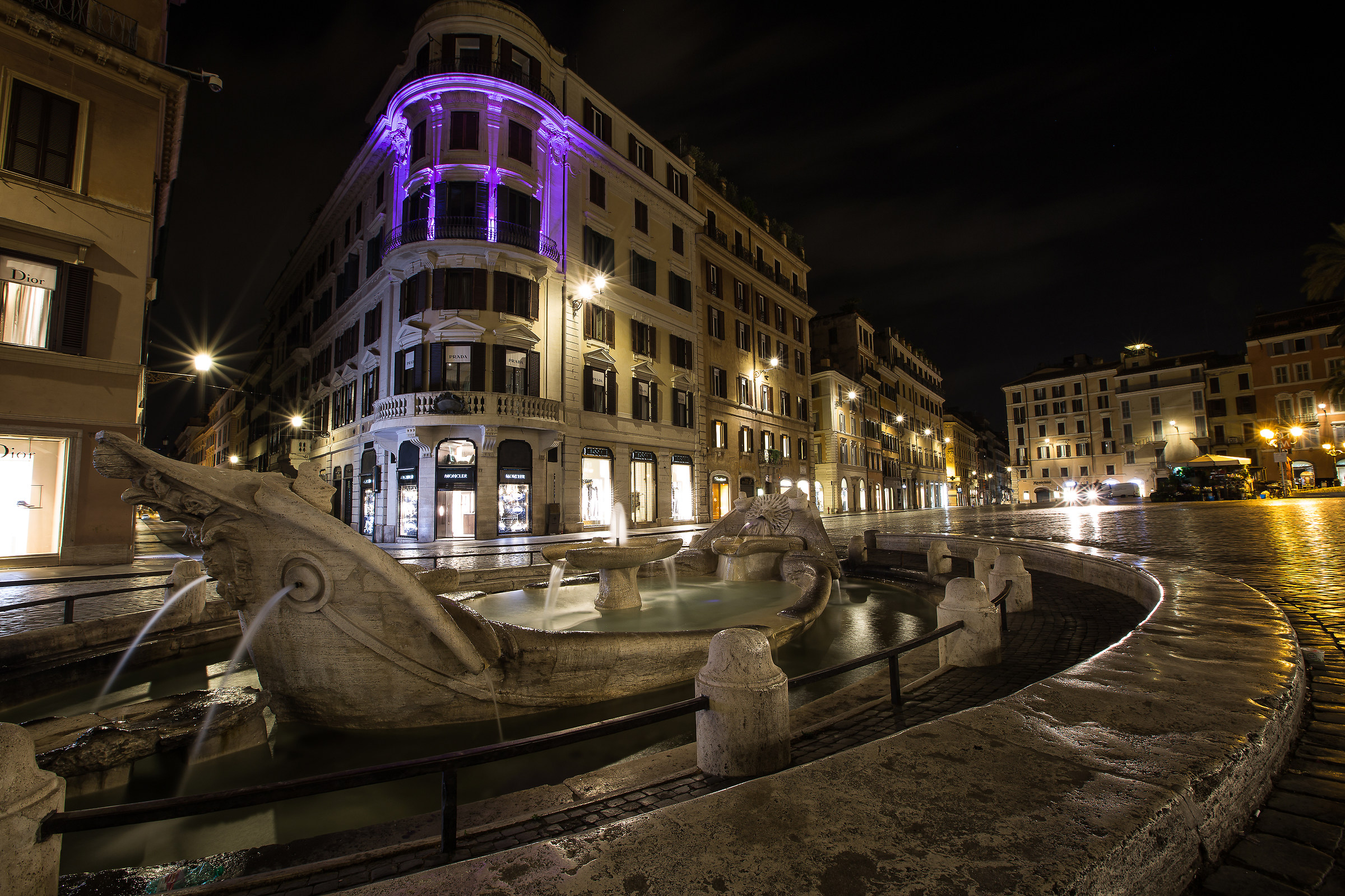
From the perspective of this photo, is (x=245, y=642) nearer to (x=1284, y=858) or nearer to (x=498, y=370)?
(x=1284, y=858)

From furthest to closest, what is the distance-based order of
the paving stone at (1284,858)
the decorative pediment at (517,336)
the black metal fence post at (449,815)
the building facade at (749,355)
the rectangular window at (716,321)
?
the rectangular window at (716,321), the building facade at (749,355), the decorative pediment at (517,336), the black metal fence post at (449,815), the paving stone at (1284,858)

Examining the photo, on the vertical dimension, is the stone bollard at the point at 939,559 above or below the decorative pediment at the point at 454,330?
below

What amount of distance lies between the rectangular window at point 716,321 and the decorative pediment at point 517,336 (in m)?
13.2

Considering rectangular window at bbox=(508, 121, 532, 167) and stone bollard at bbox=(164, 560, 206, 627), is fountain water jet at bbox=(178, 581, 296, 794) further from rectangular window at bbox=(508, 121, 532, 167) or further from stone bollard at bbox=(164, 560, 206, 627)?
rectangular window at bbox=(508, 121, 532, 167)

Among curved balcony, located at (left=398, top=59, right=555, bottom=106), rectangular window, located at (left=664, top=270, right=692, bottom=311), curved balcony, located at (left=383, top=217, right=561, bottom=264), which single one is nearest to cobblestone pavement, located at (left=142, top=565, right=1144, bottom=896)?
curved balcony, located at (left=383, top=217, right=561, bottom=264)

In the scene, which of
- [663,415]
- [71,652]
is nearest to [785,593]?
[71,652]

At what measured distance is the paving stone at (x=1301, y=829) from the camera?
219 centimetres

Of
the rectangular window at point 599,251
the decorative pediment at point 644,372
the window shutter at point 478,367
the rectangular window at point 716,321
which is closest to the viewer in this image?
the window shutter at point 478,367

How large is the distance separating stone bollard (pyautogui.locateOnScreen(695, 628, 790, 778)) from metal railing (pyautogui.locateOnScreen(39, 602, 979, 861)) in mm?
214

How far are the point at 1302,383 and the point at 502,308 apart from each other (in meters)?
65.2

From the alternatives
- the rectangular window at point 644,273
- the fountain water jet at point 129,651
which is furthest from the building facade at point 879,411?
the fountain water jet at point 129,651

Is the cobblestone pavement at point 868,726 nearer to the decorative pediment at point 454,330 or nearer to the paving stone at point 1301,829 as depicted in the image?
the paving stone at point 1301,829

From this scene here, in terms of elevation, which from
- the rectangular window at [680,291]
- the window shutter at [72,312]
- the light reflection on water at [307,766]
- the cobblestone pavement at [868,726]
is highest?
the rectangular window at [680,291]

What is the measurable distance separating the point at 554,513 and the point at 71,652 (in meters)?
17.6
